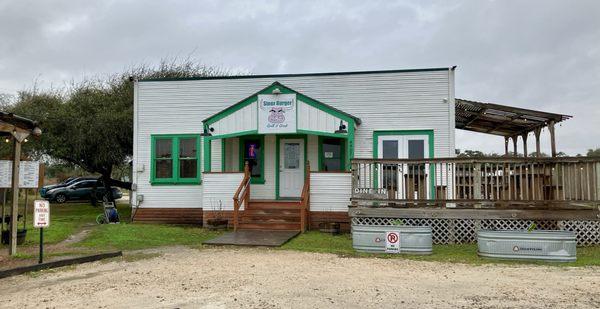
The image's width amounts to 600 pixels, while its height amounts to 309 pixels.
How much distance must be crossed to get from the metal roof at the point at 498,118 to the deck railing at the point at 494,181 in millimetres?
2793

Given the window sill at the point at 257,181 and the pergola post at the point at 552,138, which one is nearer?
the pergola post at the point at 552,138

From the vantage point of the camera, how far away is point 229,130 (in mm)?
13320

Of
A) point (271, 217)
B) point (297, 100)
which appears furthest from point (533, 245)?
point (297, 100)

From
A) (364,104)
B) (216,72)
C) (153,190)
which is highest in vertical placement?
(216,72)

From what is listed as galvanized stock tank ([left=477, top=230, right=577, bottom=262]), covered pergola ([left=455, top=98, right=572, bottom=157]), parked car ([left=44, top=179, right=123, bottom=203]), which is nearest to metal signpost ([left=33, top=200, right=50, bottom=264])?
galvanized stock tank ([left=477, top=230, right=577, bottom=262])

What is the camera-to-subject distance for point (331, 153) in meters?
14.0

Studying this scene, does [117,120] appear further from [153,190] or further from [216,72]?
[216,72]

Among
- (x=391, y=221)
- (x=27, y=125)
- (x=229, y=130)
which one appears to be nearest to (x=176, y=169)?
(x=229, y=130)

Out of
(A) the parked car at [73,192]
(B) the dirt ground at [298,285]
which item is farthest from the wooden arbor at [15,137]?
(A) the parked car at [73,192]

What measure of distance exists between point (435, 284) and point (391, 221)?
458 centimetres

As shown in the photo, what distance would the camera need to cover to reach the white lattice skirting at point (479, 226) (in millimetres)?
10492

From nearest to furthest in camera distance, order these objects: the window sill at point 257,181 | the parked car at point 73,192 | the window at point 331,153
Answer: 1. the window at point 331,153
2. the window sill at point 257,181
3. the parked car at point 73,192

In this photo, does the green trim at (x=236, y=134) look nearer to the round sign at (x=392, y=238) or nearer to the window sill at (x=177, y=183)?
the window sill at (x=177, y=183)

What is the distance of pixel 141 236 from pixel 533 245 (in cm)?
879
